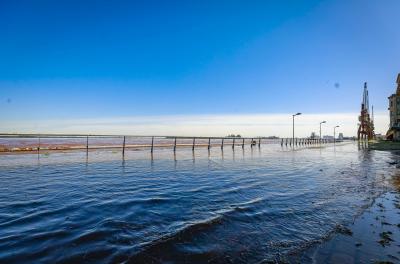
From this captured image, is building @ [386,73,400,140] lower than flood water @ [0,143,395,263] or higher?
higher

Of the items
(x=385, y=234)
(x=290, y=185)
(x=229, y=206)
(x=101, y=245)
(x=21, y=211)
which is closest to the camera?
(x=101, y=245)

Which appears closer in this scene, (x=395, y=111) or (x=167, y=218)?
(x=167, y=218)

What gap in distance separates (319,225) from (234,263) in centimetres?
235

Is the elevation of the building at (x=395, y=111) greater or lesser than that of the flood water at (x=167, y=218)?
greater

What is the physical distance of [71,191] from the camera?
7262mm

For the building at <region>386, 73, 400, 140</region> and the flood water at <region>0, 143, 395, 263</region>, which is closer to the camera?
the flood water at <region>0, 143, 395, 263</region>

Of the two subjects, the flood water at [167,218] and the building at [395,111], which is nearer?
the flood water at [167,218]

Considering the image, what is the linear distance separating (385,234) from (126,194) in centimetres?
568

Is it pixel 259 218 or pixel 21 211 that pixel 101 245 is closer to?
pixel 21 211

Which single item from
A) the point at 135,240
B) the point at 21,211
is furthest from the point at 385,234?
the point at 21,211

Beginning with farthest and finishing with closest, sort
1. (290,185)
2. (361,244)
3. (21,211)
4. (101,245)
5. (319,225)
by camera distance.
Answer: (290,185) → (21,211) → (319,225) → (361,244) → (101,245)

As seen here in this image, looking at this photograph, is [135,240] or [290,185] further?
[290,185]

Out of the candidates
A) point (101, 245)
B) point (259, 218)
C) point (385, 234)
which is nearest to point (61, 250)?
point (101, 245)

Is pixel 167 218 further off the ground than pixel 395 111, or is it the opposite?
pixel 395 111
